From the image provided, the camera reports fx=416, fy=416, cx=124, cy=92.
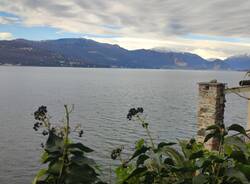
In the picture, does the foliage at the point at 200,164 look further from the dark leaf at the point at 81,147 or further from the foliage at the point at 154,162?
the dark leaf at the point at 81,147

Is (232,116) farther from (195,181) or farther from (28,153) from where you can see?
(195,181)

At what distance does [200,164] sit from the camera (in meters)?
2.45

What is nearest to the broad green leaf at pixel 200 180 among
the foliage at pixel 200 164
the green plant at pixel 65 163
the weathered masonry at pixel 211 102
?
the foliage at pixel 200 164

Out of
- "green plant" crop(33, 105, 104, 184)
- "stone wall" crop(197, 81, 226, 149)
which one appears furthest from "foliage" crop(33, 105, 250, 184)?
"stone wall" crop(197, 81, 226, 149)

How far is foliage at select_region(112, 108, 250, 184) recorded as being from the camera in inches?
94.4

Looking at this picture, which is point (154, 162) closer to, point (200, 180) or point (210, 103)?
point (200, 180)

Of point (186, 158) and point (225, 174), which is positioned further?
point (186, 158)

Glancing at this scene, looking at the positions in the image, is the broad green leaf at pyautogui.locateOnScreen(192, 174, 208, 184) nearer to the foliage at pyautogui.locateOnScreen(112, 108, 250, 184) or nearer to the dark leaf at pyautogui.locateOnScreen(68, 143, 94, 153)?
the foliage at pyautogui.locateOnScreen(112, 108, 250, 184)

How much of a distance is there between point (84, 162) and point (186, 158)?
856mm

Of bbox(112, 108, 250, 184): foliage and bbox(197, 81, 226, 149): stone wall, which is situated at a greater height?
bbox(112, 108, 250, 184): foliage

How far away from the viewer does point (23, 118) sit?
2133 inches

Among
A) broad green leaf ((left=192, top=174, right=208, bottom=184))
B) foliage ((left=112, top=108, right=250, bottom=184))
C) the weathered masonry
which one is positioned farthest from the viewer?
the weathered masonry

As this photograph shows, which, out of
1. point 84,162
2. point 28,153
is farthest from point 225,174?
point 28,153

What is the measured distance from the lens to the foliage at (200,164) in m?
2.40
